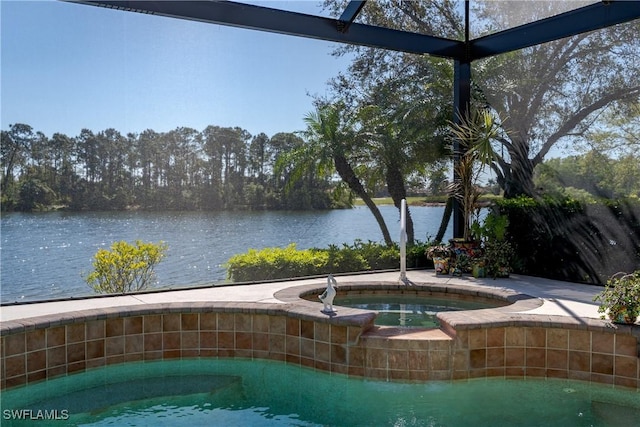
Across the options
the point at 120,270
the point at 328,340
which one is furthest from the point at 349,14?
the point at 328,340

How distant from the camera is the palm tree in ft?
28.6

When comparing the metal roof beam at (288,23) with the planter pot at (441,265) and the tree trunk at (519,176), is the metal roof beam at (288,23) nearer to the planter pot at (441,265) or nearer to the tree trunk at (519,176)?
the tree trunk at (519,176)

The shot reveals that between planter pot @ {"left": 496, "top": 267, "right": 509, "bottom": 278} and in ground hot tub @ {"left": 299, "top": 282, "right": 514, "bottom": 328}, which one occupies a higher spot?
planter pot @ {"left": 496, "top": 267, "right": 509, "bottom": 278}

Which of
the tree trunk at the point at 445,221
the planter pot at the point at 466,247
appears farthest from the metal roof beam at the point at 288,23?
the planter pot at the point at 466,247

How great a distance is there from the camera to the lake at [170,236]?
750cm

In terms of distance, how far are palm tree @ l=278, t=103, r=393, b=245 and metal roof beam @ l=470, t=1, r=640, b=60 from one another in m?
2.12

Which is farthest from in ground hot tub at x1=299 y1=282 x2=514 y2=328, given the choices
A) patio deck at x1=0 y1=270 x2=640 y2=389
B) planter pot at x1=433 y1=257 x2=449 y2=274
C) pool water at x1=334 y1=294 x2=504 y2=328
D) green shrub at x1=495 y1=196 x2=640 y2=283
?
green shrub at x1=495 y1=196 x2=640 y2=283

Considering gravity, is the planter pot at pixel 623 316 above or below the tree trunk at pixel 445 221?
below

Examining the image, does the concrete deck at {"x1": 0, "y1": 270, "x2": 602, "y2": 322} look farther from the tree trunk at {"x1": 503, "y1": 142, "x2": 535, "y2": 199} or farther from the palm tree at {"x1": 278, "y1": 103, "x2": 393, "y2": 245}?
the palm tree at {"x1": 278, "y1": 103, "x2": 393, "y2": 245}

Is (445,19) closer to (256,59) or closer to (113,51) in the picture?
(256,59)

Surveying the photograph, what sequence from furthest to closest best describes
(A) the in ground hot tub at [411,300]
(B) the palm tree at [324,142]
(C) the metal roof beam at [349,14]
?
(B) the palm tree at [324,142]
(C) the metal roof beam at [349,14]
(A) the in ground hot tub at [411,300]

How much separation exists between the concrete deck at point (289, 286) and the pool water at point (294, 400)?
0.76m

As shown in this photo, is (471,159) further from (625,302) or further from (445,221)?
(625,302)

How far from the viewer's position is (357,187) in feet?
29.3
